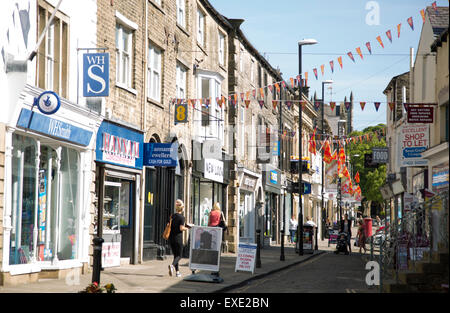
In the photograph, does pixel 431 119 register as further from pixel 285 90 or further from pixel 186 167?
pixel 285 90

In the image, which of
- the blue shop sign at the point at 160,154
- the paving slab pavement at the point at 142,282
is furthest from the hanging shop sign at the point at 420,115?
the blue shop sign at the point at 160,154

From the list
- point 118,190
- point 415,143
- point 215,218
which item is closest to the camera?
point 215,218

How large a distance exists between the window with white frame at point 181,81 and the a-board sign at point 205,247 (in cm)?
1043

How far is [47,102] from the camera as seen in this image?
14.9 metres

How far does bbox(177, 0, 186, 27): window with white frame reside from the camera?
2664 centimetres

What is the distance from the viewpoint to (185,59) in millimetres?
27094

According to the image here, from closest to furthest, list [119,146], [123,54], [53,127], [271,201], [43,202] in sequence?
[53,127] → [43,202] → [119,146] → [123,54] → [271,201]

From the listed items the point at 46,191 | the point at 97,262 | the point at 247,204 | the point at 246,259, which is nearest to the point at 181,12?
the point at 246,259

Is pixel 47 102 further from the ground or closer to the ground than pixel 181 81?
closer to the ground

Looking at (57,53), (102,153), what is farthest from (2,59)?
(102,153)

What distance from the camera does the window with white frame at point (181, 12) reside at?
26.6 m

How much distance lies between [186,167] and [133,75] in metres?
6.02

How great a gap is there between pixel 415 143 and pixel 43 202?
15.2 meters

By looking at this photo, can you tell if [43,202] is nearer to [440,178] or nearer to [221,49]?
[440,178]
